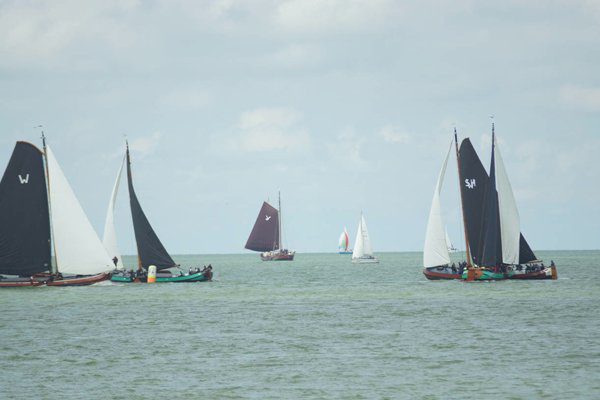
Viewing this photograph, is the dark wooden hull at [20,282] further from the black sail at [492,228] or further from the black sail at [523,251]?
the black sail at [523,251]

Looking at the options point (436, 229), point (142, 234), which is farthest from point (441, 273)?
point (142, 234)

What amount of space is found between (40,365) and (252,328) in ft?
52.3

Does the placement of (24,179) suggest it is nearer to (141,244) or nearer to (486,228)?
(141,244)

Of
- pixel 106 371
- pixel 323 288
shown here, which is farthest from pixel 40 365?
pixel 323 288

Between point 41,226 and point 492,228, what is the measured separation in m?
36.8

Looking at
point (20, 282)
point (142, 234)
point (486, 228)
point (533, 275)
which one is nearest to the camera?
point (20, 282)

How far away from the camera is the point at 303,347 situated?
47.0 metres

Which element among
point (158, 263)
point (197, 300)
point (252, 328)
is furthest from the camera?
point (158, 263)

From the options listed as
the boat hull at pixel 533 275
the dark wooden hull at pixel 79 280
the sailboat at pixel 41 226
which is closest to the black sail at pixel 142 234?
the dark wooden hull at pixel 79 280

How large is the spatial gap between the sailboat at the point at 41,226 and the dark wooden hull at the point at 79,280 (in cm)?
8

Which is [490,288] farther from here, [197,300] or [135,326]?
[135,326]

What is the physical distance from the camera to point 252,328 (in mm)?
55656

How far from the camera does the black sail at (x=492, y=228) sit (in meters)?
85.8

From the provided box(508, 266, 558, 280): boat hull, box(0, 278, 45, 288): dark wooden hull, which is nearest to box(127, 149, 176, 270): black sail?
box(0, 278, 45, 288): dark wooden hull
